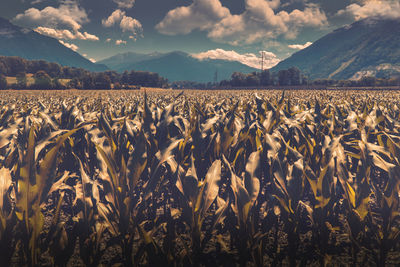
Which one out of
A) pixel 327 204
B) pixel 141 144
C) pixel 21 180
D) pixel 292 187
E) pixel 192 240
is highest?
pixel 141 144

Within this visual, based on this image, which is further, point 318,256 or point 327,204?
point 327,204

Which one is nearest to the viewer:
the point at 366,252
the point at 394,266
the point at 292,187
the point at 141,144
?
the point at 394,266

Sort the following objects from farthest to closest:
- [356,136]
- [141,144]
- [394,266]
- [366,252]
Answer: [356,136] < [141,144] < [366,252] < [394,266]

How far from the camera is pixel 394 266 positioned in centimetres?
206

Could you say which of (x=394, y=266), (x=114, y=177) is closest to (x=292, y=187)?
(x=394, y=266)

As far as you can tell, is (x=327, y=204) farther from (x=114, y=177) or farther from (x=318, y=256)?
(x=114, y=177)

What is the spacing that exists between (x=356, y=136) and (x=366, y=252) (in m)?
2.92

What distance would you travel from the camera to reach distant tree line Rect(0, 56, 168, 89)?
84.5m

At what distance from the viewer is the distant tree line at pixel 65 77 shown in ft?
277

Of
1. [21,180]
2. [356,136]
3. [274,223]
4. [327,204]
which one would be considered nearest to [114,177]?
[21,180]

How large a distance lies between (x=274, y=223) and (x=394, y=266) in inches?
42.4

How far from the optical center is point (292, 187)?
251 centimetres

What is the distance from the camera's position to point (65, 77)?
14125 cm

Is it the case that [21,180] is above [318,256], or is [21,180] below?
above
